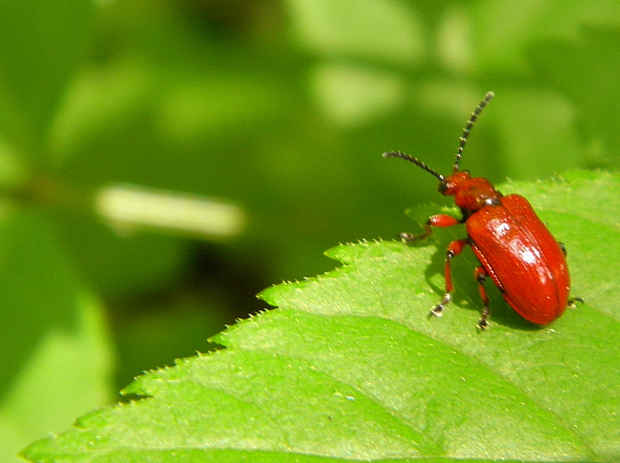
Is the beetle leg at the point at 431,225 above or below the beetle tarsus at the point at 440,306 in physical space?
above

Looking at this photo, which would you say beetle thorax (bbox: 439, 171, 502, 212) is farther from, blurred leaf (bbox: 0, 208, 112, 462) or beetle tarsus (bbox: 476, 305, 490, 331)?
blurred leaf (bbox: 0, 208, 112, 462)

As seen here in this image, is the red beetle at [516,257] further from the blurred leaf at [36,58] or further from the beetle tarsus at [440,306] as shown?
the blurred leaf at [36,58]

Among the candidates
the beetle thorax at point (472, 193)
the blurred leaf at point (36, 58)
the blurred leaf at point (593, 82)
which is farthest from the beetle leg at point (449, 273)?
the blurred leaf at point (36, 58)

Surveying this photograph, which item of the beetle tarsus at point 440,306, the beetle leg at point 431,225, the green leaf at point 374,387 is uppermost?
the beetle leg at point 431,225

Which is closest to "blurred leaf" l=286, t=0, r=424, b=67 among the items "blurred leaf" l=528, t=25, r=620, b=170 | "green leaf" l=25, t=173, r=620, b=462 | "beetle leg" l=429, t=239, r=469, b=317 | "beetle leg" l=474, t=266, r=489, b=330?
"blurred leaf" l=528, t=25, r=620, b=170

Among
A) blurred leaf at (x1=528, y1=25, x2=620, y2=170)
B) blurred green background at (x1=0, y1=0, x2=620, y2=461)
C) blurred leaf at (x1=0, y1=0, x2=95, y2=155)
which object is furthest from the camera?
blurred leaf at (x1=0, y1=0, x2=95, y2=155)

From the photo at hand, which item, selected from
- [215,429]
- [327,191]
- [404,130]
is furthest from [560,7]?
[215,429]
